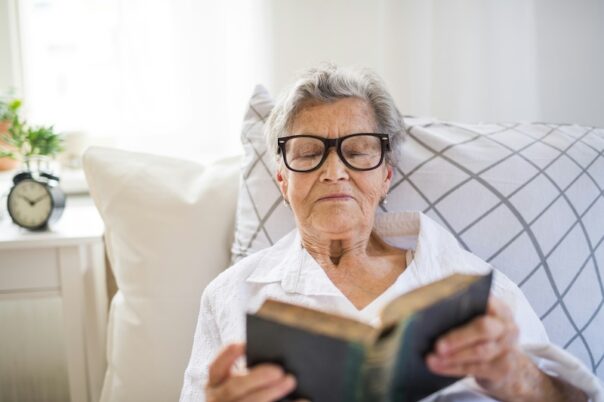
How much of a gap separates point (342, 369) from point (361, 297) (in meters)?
0.43

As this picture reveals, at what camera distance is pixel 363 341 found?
0.56 meters

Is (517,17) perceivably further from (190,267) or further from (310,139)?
(190,267)

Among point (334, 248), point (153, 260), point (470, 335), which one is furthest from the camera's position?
point (153, 260)

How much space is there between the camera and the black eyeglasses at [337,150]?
1032 millimetres

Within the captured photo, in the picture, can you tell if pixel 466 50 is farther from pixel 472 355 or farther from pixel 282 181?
pixel 472 355

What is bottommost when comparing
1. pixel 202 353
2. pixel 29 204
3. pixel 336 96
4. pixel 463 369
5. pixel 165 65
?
pixel 202 353

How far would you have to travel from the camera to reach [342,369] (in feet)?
1.96

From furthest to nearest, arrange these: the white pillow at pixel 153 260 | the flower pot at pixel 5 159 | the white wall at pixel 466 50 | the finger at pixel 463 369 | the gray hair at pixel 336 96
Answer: the flower pot at pixel 5 159 → the white wall at pixel 466 50 → the white pillow at pixel 153 260 → the gray hair at pixel 336 96 → the finger at pixel 463 369

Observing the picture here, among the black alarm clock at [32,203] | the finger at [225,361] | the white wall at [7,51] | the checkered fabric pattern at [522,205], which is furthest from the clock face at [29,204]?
the finger at [225,361]

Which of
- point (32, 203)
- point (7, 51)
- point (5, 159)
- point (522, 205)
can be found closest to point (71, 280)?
point (32, 203)

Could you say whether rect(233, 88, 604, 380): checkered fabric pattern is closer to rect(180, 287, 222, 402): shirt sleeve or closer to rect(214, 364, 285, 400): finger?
rect(180, 287, 222, 402): shirt sleeve

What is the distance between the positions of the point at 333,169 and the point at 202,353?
0.43 metres

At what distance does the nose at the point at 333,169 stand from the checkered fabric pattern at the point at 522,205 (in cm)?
21

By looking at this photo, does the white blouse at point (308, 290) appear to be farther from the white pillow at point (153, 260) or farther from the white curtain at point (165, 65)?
the white curtain at point (165, 65)
